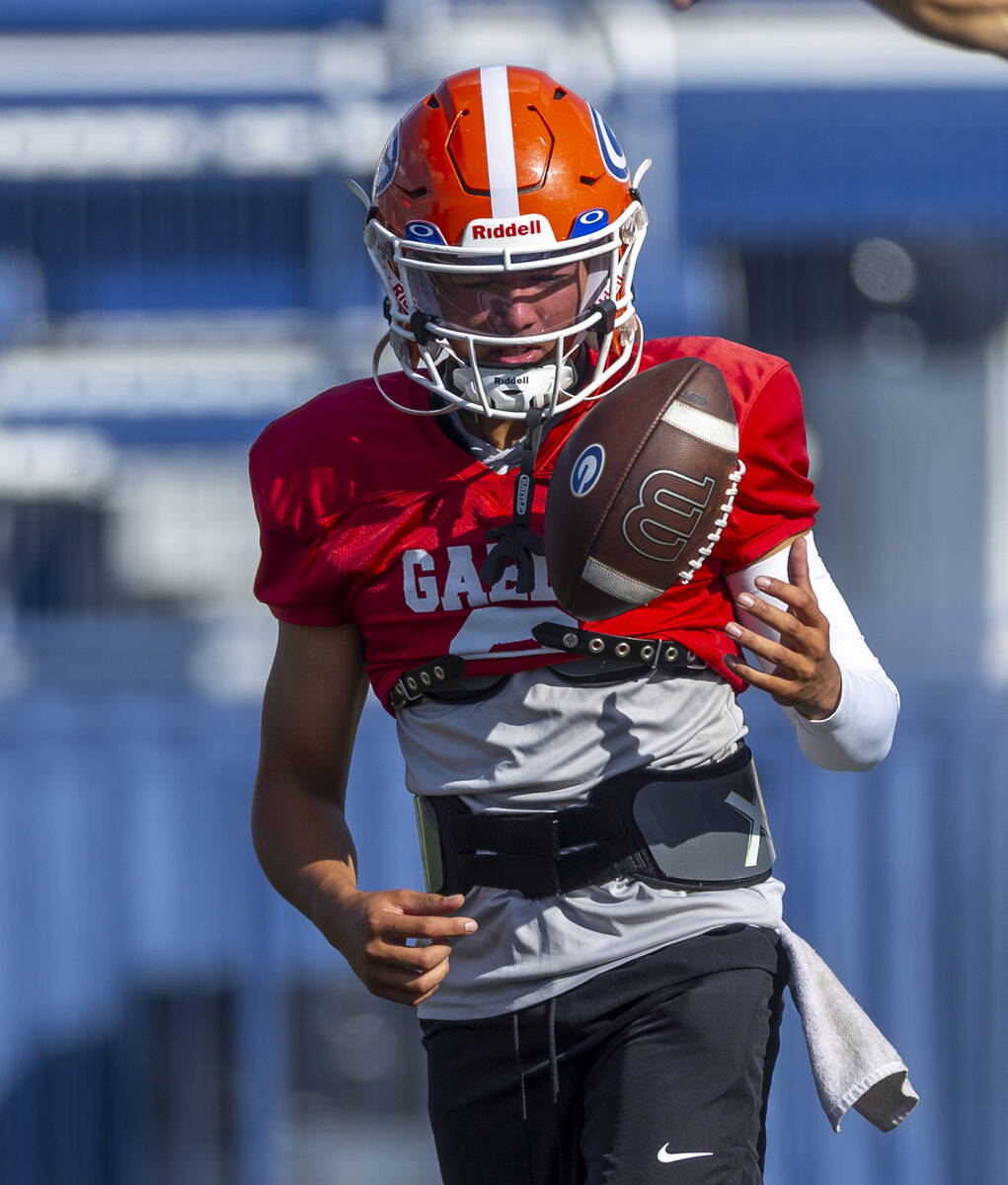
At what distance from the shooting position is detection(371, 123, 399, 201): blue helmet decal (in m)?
2.10

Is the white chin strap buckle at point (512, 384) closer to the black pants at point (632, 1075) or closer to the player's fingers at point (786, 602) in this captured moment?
the player's fingers at point (786, 602)

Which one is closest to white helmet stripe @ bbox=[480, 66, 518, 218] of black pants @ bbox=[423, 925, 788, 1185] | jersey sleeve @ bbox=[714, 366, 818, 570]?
jersey sleeve @ bbox=[714, 366, 818, 570]

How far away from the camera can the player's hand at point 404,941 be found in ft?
5.59

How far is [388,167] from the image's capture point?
211 cm

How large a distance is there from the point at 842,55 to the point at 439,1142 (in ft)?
10.4

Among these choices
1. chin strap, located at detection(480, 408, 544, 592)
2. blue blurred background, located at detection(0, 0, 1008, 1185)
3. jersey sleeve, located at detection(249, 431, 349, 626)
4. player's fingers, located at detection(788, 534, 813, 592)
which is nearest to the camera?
player's fingers, located at detection(788, 534, 813, 592)

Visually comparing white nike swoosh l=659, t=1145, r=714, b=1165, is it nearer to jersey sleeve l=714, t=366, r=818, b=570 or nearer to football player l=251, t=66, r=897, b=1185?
football player l=251, t=66, r=897, b=1185

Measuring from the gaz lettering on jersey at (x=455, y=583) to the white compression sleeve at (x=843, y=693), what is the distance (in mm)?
253

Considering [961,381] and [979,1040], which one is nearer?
[979,1040]

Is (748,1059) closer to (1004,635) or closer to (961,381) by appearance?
(1004,635)

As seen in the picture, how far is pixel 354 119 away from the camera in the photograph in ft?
13.8

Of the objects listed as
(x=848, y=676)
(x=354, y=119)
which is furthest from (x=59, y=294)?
(x=848, y=676)

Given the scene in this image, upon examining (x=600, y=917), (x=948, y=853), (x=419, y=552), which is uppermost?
(x=419, y=552)

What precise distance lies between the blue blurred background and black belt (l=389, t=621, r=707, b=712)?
2046 mm
